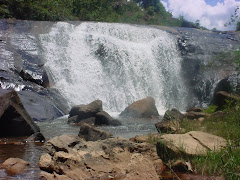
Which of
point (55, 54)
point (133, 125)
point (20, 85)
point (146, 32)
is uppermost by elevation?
point (146, 32)

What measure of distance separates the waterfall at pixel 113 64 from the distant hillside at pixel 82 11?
4240mm

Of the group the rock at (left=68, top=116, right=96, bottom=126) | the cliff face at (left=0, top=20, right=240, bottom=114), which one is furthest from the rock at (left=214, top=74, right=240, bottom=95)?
the rock at (left=68, top=116, right=96, bottom=126)

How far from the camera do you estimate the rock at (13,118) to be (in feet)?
24.4

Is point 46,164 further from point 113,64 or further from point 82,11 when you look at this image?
point 82,11

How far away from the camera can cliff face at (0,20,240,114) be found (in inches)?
501

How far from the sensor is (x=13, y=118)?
762cm

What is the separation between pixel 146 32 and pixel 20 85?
10.1 metres

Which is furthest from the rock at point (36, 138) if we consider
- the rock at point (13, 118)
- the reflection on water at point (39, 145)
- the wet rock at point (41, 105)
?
the wet rock at point (41, 105)

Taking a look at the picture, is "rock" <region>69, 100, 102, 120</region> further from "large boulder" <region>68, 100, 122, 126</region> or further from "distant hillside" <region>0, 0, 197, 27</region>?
"distant hillside" <region>0, 0, 197, 27</region>

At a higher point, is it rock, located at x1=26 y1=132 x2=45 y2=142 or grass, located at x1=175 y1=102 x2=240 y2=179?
grass, located at x1=175 y1=102 x2=240 y2=179

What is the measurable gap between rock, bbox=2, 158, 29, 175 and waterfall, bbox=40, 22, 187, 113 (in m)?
8.93

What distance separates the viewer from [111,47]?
18.3m

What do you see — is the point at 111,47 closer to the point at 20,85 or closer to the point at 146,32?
the point at 146,32

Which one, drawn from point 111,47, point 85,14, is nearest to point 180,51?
point 111,47
